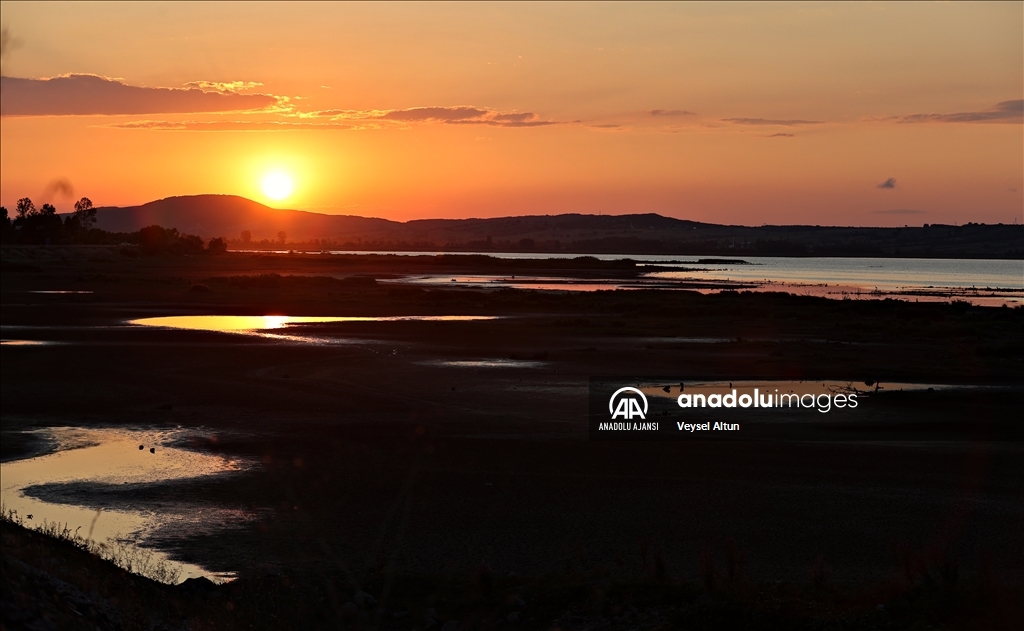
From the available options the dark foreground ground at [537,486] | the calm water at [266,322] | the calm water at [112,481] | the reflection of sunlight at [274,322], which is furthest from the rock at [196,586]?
the reflection of sunlight at [274,322]

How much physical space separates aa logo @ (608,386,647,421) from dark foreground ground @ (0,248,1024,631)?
73cm

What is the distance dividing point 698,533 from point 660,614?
364 cm

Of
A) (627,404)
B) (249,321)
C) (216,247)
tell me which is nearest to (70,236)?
(216,247)

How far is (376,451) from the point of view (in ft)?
58.2

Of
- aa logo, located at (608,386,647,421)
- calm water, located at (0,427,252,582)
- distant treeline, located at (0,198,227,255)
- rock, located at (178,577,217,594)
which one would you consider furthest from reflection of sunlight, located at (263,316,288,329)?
distant treeline, located at (0,198,227,255)

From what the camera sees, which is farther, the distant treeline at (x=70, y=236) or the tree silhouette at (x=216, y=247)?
the tree silhouette at (x=216, y=247)

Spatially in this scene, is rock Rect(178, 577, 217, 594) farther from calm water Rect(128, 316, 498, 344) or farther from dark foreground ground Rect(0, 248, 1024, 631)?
calm water Rect(128, 316, 498, 344)

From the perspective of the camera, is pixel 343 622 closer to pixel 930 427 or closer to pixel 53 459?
pixel 53 459

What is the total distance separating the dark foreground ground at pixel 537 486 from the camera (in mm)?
9586

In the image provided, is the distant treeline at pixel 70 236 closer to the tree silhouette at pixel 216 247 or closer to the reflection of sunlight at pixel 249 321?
the tree silhouette at pixel 216 247

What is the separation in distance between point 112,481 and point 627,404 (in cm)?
1171

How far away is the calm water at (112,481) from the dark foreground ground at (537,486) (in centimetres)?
35

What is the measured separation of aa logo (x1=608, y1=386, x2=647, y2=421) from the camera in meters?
21.7

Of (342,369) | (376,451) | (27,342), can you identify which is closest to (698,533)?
(376,451)
